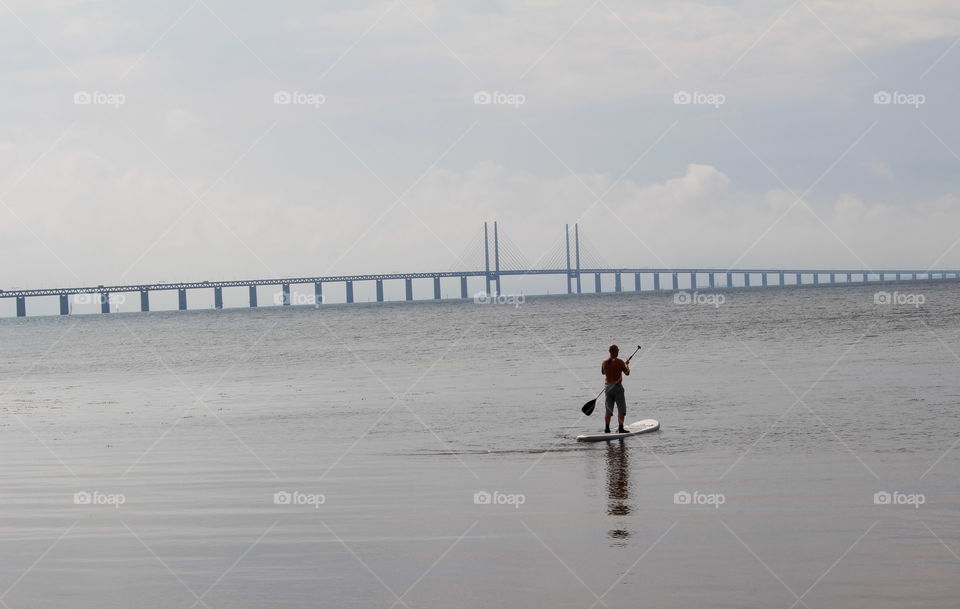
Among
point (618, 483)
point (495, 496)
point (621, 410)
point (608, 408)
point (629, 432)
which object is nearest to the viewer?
point (495, 496)

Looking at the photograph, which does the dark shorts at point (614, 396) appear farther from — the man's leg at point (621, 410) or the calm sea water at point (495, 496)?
the calm sea water at point (495, 496)

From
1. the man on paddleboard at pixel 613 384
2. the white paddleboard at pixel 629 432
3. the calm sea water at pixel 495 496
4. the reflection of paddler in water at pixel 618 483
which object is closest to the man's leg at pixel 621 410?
the man on paddleboard at pixel 613 384

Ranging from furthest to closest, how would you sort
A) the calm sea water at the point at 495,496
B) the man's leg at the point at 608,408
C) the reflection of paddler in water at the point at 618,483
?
the man's leg at the point at 608,408 → the reflection of paddler in water at the point at 618,483 → the calm sea water at the point at 495,496

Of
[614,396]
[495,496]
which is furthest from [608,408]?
[495,496]

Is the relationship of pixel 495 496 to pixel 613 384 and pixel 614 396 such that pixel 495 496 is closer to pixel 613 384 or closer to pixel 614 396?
pixel 614 396

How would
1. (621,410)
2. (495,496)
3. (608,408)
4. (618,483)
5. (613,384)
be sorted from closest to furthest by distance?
(495,496), (618,483), (621,410), (608,408), (613,384)

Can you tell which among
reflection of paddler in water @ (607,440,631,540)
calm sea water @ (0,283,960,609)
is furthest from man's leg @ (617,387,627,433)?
reflection of paddler in water @ (607,440,631,540)

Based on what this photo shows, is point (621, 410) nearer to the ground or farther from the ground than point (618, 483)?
farther from the ground

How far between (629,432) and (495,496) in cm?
567

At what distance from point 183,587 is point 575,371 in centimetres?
2372

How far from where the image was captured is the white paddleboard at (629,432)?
16.8 metres

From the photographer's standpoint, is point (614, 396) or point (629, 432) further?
point (614, 396)

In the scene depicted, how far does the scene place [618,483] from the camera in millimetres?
12625

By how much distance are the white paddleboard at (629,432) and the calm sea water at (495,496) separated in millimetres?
222
